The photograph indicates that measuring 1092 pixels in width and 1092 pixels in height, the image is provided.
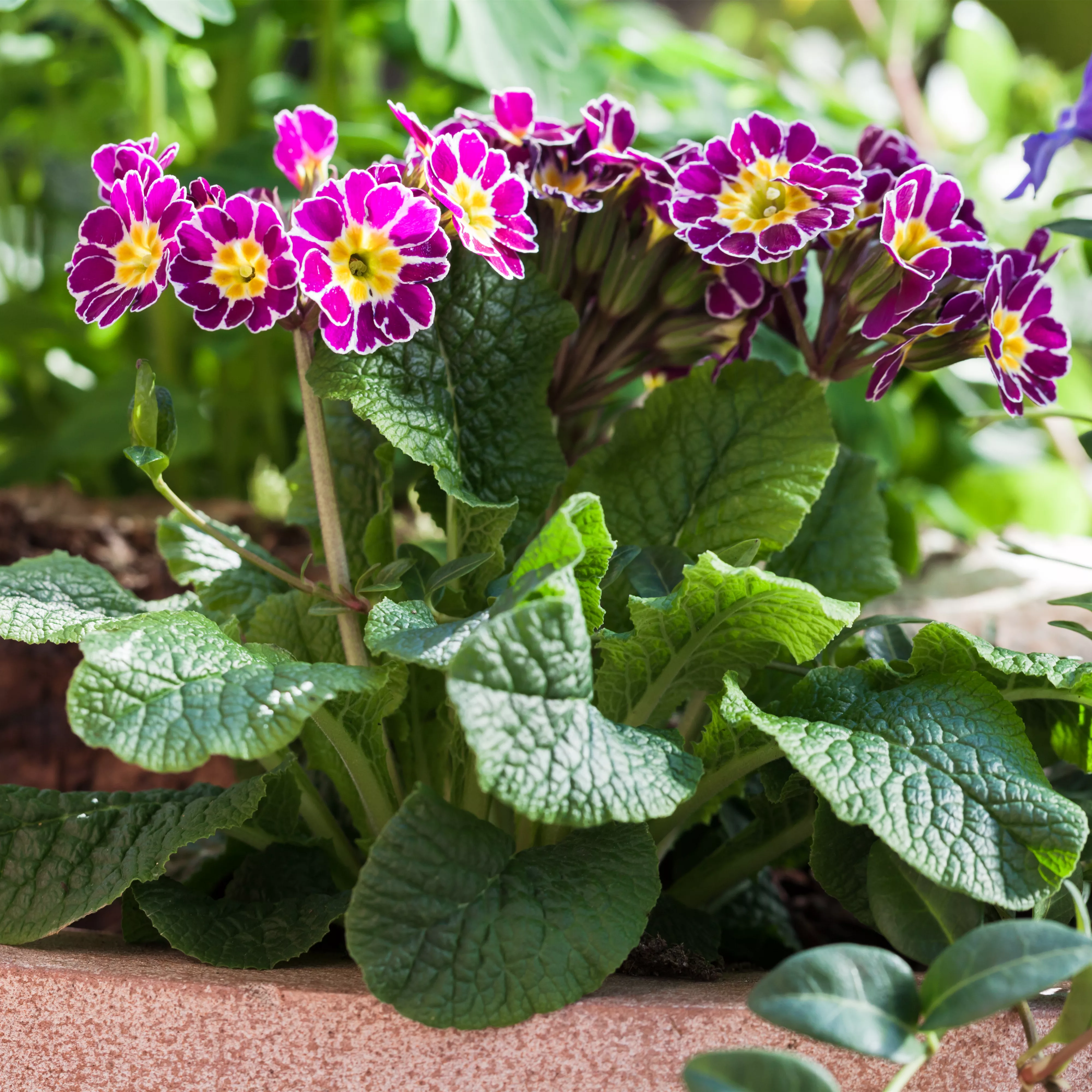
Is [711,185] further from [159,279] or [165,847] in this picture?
[165,847]

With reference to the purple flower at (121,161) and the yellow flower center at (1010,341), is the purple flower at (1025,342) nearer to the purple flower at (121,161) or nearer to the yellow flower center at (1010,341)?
the yellow flower center at (1010,341)

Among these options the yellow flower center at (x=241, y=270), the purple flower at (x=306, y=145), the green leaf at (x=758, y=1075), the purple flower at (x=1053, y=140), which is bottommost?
the green leaf at (x=758, y=1075)

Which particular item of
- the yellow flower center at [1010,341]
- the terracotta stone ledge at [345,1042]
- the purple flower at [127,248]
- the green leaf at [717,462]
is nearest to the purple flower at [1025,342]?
the yellow flower center at [1010,341]

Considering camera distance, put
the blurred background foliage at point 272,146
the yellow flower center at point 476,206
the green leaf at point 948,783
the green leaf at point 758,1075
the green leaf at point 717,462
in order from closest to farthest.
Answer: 1. the green leaf at point 758,1075
2. the green leaf at point 948,783
3. the yellow flower center at point 476,206
4. the green leaf at point 717,462
5. the blurred background foliage at point 272,146

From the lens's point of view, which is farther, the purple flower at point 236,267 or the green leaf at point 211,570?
the green leaf at point 211,570

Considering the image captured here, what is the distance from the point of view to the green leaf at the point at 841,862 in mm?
632

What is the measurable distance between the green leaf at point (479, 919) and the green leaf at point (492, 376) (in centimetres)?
22

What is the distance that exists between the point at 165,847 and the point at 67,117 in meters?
1.13

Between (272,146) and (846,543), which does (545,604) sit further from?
(272,146)

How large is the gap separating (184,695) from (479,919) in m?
0.19

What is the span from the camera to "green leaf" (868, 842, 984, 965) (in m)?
0.58

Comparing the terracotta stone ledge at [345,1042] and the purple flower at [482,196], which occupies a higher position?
the purple flower at [482,196]

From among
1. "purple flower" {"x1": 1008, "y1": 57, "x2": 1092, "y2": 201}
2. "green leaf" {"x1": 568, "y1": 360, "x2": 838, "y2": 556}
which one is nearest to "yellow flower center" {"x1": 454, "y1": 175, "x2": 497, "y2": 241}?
"green leaf" {"x1": 568, "y1": 360, "x2": 838, "y2": 556}

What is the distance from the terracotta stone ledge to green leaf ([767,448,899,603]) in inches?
12.8
